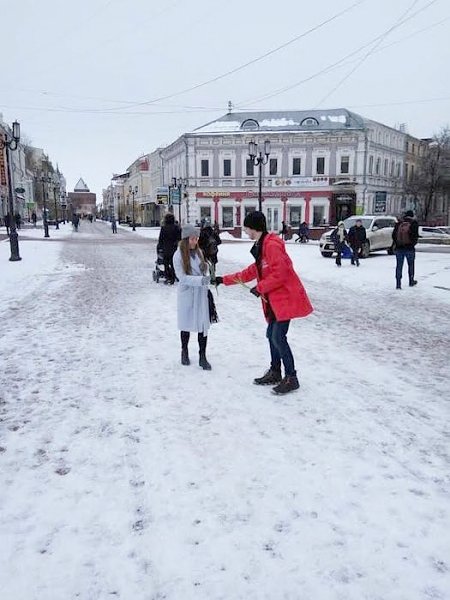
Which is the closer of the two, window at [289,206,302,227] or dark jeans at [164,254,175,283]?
dark jeans at [164,254,175,283]

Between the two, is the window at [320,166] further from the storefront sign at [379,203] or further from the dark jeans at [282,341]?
the dark jeans at [282,341]

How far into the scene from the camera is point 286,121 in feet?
153

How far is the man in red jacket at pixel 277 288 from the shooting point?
4.62 metres

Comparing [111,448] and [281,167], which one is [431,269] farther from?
[281,167]

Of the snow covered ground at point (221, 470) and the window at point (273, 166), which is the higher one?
the window at point (273, 166)

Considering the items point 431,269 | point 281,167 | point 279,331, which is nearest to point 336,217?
point 281,167

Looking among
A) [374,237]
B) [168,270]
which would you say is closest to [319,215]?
[374,237]

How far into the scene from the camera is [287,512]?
299 cm

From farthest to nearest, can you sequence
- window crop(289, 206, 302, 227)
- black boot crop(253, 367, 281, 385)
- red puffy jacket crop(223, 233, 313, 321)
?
window crop(289, 206, 302, 227) < black boot crop(253, 367, 281, 385) < red puffy jacket crop(223, 233, 313, 321)

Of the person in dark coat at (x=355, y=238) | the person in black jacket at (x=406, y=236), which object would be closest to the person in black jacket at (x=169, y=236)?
the person in black jacket at (x=406, y=236)

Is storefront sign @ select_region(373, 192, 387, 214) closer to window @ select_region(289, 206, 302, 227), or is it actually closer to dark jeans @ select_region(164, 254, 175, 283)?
window @ select_region(289, 206, 302, 227)

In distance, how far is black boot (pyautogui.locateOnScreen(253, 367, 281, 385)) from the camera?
5180mm

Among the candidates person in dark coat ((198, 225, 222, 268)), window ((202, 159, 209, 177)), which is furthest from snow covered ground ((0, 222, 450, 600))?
window ((202, 159, 209, 177))

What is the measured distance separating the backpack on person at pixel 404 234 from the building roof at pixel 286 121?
118 ft
